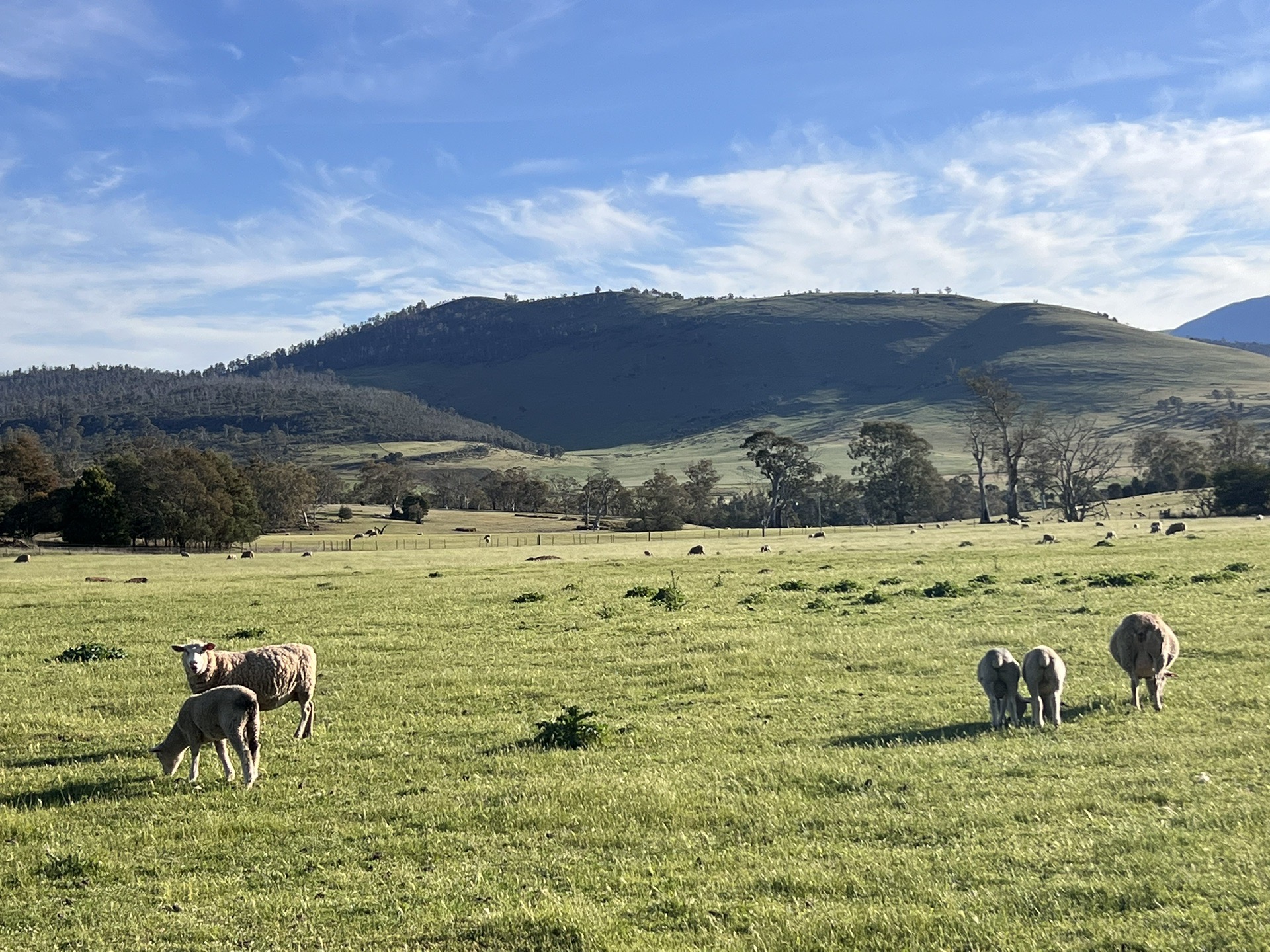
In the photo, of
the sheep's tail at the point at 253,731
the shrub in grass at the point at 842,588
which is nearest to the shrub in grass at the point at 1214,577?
the shrub in grass at the point at 842,588

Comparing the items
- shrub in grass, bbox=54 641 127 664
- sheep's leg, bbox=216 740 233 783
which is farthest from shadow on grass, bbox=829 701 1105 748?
shrub in grass, bbox=54 641 127 664

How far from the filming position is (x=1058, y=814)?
9.49 meters

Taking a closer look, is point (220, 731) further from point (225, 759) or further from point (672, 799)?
→ point (672, 799)

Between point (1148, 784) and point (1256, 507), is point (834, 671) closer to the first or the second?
point (1148, 784)

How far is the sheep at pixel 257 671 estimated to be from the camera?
45.9 ft


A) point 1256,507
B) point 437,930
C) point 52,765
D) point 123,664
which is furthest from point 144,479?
point 1256,507

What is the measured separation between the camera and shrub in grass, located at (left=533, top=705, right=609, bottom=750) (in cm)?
1321

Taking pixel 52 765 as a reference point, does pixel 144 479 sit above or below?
above

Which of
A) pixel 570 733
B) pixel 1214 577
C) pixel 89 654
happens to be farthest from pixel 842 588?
pixel 89 654

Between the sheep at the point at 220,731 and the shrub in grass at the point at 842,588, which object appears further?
the shrub in grass at the point at 842,588

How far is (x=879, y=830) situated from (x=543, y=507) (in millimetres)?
161706

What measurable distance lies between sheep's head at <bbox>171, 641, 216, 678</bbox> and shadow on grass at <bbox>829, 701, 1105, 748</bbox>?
29.3 feet

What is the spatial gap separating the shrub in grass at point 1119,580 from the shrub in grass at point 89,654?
25.9 metres

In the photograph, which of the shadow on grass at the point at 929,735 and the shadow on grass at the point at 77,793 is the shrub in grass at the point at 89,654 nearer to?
the shadow on grass at the point at 77,793
